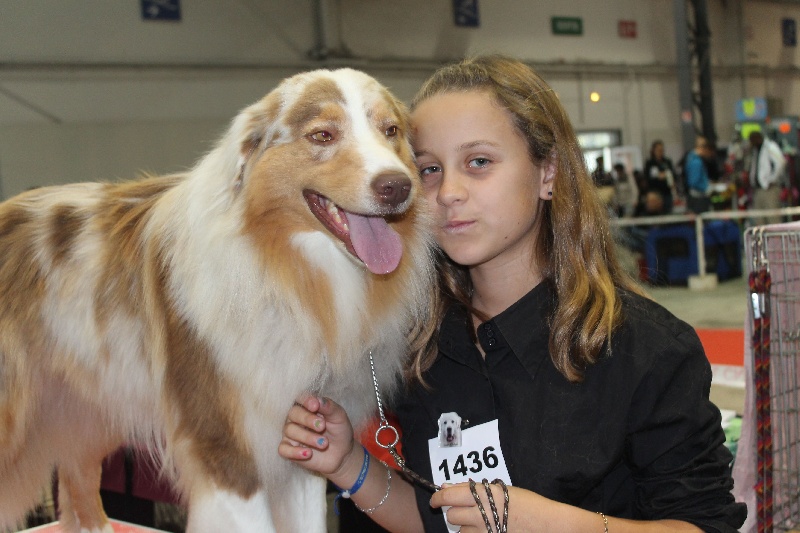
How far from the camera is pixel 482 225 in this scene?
6.10 feet

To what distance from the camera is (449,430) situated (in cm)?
199

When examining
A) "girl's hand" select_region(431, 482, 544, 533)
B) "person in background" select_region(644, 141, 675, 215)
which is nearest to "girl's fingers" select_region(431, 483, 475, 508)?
"girl's hand" select_region(431, 482, 544, 533)

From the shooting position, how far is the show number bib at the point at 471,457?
1.87 m

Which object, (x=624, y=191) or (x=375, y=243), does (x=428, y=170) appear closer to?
(x=375, y=243)

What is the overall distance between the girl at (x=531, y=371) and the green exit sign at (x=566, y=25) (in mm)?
15398

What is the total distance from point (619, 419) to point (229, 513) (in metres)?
1.07

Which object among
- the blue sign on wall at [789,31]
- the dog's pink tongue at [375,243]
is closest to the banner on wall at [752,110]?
the blue sign on wall at [789,31]

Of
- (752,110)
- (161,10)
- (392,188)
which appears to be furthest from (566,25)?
(392,188)

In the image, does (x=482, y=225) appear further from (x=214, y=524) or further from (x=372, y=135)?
(x=214, y=524)

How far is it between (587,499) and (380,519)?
23.3 inches

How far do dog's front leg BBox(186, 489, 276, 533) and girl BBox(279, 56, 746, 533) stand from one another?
249 mm

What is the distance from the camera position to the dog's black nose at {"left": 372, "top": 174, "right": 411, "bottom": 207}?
193cm

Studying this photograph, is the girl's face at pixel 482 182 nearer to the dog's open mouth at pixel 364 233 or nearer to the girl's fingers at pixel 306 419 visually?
the dog's open mouth at pixel 364 233

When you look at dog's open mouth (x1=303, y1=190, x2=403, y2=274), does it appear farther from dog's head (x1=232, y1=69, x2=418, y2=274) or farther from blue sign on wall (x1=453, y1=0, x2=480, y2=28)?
blue sign on wall (x1=453, y1=0, x2=480, y2=28)
